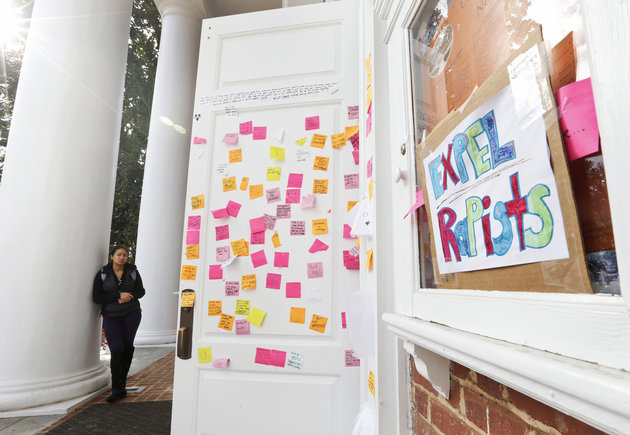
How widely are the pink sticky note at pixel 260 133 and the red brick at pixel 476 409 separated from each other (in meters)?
1.71

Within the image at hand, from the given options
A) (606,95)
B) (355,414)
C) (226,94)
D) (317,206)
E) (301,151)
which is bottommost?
(355,414)

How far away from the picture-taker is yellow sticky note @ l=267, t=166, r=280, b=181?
2.07 metres

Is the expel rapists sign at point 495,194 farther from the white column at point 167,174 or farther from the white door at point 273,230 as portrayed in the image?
the white column at point 167,174

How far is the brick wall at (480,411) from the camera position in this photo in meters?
0.61

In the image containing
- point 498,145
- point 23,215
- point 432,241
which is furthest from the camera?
point 23,215

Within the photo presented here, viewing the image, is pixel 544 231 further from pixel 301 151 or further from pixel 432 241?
pixel 301 151

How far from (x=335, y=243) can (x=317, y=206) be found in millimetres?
239

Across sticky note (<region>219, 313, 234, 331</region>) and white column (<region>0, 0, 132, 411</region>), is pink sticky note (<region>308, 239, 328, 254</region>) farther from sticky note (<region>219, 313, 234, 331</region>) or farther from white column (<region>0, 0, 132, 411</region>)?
white column (<region>0, 0, 132, 411</region>)

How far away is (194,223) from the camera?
6.81ft

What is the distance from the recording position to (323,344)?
1.86 m

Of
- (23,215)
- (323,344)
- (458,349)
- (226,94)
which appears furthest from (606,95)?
(23,215)

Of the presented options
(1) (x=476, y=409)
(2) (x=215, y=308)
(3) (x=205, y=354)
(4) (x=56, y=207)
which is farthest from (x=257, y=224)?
(4) (x=56, y=207)

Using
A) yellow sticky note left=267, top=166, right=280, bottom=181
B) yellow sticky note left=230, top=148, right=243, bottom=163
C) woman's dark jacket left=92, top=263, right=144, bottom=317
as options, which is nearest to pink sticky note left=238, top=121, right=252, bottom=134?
yellow sticky note left=230, top=148, right=243, bottom=163

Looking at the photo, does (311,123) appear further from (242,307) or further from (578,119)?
(578,119)
